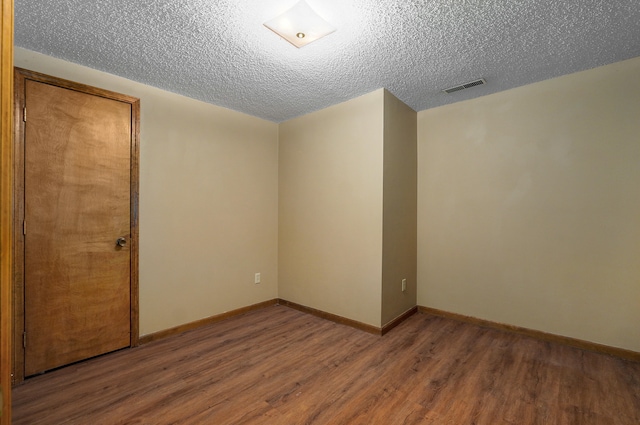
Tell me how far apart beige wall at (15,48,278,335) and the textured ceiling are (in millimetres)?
246

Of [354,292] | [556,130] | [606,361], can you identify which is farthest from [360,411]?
[556,130]

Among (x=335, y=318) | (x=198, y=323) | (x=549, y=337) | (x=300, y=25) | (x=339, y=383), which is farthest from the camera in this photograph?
(x=335, y=318)

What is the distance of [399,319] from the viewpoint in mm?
3232

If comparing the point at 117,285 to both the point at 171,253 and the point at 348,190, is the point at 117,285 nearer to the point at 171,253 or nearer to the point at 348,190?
the point at 171,253

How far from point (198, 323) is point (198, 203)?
4.23 ft

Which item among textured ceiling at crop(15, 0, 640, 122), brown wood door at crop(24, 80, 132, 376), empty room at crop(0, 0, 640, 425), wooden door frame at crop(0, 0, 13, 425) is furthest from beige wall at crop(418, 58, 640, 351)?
Answer: wooden door frame at crop(0, 0, 13, 425)

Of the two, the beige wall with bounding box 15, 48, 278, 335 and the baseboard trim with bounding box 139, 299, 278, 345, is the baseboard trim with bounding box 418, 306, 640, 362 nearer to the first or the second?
the baseboard trim with bounding box 139, 299, 278, 345

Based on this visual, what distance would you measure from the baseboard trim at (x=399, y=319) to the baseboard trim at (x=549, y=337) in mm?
178

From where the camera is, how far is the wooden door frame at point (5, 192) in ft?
2.31

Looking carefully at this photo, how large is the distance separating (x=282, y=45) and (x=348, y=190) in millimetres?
1564

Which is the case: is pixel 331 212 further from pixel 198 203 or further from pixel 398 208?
pixel 198 203

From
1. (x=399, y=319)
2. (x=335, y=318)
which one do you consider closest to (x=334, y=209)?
(x=335, y=318)

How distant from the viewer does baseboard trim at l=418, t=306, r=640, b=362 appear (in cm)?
244

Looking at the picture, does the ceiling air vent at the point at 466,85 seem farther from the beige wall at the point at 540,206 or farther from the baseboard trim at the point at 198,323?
the baseboard trim at the point at 198,323
